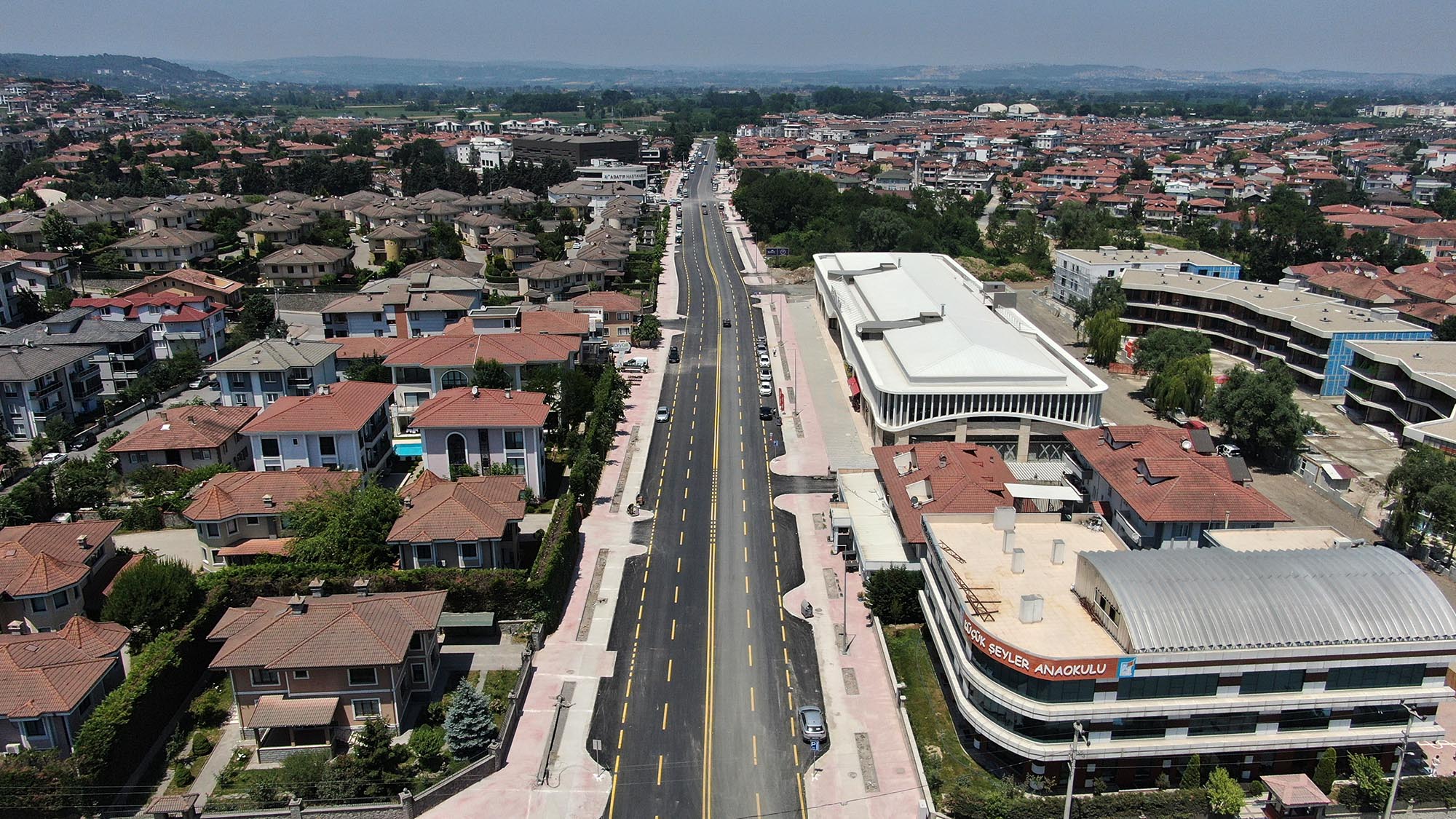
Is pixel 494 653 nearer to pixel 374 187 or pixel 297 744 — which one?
pixel 297 744

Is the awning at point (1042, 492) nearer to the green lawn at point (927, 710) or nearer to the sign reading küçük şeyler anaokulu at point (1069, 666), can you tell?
the green lawn at point (927, 710)

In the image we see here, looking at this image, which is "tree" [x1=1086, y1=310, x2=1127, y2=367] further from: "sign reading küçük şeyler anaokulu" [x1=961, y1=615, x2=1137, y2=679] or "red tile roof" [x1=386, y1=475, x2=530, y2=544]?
"sign reading küçük şeyler anaokulu" [x1=961, y1=615, x2=1137, y2=679]

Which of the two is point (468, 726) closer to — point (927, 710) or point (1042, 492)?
point (927, 710)

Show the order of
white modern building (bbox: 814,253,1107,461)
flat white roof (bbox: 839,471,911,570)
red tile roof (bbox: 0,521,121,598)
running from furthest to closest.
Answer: white modern building (bbox: 814,253,1107,461) → flat white roof (bbox: 839,471,911,570) → red tile roof (bbox: 0,521,121,598)

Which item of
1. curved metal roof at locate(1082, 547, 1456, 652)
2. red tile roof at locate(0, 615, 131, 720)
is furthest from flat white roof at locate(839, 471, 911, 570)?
red tile roof at locate(0, 615, 131, 720)

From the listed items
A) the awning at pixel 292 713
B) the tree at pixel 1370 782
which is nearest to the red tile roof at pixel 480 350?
the awning at pixel 292 713
